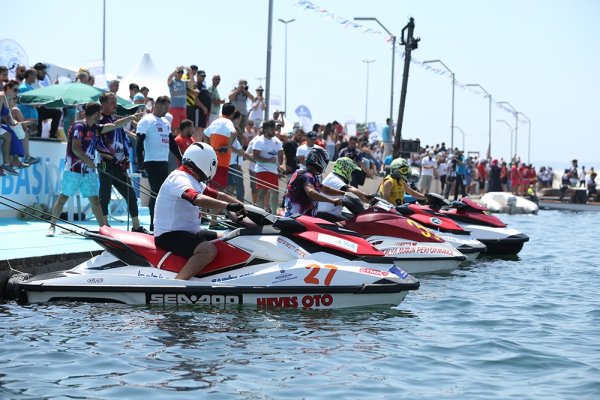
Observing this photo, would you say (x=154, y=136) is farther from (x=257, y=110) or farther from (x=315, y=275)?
(x=257, y=110)

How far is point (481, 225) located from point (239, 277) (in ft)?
28.2

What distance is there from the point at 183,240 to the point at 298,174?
3.29m

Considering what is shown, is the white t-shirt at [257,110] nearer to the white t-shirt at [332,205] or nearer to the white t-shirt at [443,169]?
the white t-shirt at [332,205]

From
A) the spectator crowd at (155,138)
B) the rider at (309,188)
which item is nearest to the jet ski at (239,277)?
the spectator crowd at (155,138)

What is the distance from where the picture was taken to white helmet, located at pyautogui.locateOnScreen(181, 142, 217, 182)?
398 inches

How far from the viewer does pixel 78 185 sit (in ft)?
47.1

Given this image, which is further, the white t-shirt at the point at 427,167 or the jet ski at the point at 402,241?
the white t-shirt at the point at 427,167

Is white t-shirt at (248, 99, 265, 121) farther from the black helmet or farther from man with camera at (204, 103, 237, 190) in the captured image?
the black helmet

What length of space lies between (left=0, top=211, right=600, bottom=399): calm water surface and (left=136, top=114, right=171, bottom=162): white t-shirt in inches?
197

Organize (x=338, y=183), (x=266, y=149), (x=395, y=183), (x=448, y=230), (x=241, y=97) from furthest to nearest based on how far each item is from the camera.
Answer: (x=241, y=97)
(x=266, y=149)
(x=395, y=183)
(x=448, y=230)
(x=338, y=183)

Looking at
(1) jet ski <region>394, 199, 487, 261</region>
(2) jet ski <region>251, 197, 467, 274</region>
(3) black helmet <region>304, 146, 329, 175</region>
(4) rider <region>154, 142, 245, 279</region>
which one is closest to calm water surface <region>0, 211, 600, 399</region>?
(4) rider <region>154, 142, 245, 279</region>

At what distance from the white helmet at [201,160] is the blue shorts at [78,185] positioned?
4569mm

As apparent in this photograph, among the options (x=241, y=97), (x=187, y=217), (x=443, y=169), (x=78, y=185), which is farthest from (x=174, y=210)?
(x=443, y=169)

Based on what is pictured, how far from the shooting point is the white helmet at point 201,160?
1012cm
